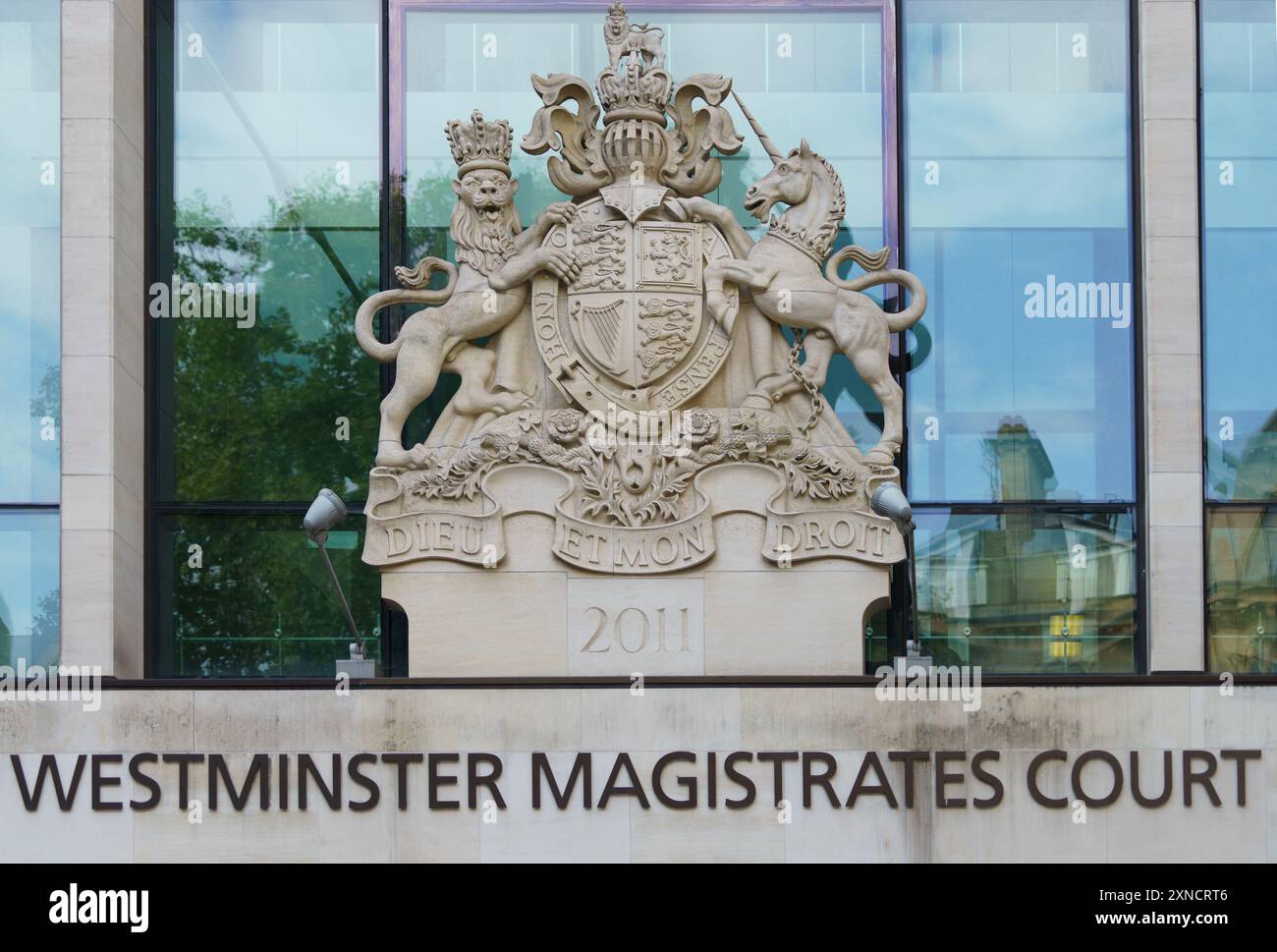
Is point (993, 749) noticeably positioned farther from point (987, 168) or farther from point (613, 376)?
point (987, 168)

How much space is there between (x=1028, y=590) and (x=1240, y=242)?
436 centimetres

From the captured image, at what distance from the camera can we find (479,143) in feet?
60.1

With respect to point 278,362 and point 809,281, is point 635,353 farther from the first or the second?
point 278,362

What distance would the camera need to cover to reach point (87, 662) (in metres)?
17.7

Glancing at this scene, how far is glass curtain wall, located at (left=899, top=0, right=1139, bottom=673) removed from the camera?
19406mm

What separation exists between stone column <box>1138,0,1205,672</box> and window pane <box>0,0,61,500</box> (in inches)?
438

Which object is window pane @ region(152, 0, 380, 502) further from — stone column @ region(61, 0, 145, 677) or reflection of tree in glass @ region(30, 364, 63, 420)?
reflection of tree in glass @ region(30, 364, 63, 420)

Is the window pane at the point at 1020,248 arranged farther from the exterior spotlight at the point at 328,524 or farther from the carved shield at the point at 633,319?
the exterior spotlight at the point at 328,524

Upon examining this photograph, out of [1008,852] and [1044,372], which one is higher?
[1044,372]

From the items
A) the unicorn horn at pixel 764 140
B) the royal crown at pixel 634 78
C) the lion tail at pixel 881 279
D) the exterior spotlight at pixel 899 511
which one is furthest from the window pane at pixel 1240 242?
the royal crown at pixel 634 78

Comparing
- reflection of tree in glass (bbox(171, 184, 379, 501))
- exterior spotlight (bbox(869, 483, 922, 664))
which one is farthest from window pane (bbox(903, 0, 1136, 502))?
reflection of tree in glass (bbox(171, 184, 379, 501))

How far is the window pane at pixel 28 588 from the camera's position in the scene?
18844mm

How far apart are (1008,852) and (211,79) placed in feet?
38.2

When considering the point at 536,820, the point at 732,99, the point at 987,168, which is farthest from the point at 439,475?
the point at 987,168
